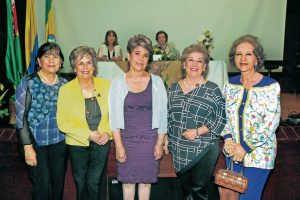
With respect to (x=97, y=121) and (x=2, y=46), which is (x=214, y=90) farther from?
(x=2, y=46)

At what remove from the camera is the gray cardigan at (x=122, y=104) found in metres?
2.32

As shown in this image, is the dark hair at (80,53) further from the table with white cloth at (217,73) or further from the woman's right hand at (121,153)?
the table with white cloth at (217,73)

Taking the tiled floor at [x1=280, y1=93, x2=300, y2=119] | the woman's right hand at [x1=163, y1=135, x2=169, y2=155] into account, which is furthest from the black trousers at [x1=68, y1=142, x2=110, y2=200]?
the tiled floor at [x1=280, y1=93, x2=300, y2=119]

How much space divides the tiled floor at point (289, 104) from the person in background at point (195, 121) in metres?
3.53

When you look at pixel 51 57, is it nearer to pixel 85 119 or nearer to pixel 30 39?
pixel 85 119

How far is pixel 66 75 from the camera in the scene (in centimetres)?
737

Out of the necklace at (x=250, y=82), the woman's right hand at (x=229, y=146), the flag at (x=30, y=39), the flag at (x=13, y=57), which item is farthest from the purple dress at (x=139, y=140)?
the flag at (x=30, y=39)

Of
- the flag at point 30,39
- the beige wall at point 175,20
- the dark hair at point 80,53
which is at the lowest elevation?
the dark hair at point 80,53

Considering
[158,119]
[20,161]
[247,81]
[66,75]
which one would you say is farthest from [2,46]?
[247,81]

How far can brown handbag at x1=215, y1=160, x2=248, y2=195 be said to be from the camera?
2146mm

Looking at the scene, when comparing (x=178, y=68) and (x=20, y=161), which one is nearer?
(x=20, y=161)

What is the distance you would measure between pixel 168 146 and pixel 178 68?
2.72 m

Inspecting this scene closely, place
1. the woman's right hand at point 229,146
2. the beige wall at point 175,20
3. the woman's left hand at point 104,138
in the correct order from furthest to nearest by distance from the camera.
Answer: the beige wall at point 175,20
the woman's left hand at point 104,138
the woman's right hand at point 229,146

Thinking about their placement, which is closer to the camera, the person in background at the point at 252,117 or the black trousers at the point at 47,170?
the person in background at the point at 252,117
